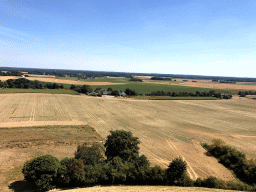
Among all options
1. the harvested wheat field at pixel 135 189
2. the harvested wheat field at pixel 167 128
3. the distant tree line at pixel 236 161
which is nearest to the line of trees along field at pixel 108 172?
the harvested wheat field at pixel 135 189

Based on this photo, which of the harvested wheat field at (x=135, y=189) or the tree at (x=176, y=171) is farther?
the tree at (x=176, y=171)

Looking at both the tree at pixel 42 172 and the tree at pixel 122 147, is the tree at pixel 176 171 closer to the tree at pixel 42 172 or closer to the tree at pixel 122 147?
the tree at pixel 122 147

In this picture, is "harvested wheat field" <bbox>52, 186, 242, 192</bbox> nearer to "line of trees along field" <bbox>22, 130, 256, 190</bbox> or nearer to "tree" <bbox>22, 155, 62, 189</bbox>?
"line of trees along field" <bbox>22, 130, 256, 190</bbox>

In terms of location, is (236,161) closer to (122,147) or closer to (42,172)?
(122,147)

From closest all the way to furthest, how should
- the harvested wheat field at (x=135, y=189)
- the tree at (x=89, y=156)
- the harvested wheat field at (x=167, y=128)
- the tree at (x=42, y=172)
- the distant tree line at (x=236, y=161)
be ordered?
the tree at (x=42, y=172), the harvested wheat field at (x=135, y=189), the tree at (x=89, y=156), the distant tree line at (x=236, y=161), the harvested wheat field at (x=167, y=128)

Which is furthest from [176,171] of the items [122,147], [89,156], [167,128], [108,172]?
[167,128]

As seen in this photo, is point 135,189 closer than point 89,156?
Yes

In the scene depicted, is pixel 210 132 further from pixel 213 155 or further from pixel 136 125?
pixel 136 125

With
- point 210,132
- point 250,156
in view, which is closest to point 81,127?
point 210,132
